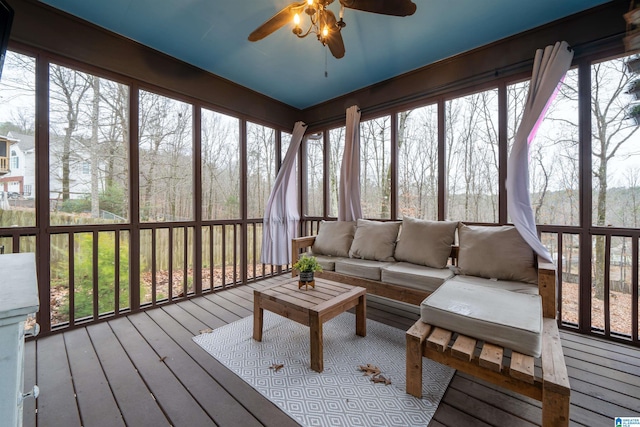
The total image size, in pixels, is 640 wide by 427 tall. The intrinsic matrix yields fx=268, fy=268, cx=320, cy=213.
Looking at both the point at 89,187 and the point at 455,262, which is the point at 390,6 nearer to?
the point at 455,262

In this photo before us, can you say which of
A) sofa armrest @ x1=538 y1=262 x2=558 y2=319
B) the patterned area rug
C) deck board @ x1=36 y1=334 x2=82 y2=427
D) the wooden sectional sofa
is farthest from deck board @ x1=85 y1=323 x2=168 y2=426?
sofa armrest @ x1=538 y1=262 x2=558 y2=319

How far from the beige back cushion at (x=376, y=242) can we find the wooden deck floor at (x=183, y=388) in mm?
1415

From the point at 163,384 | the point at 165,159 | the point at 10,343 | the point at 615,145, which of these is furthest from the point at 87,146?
the point at 615,145

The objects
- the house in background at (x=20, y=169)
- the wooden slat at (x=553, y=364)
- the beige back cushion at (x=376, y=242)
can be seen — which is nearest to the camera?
the wooden slat at (x=553, y=364)

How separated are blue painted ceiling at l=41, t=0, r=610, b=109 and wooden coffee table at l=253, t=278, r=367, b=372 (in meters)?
2.36

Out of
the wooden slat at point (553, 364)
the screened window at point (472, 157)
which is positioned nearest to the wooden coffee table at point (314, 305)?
the wooden slat at point (553, 364)

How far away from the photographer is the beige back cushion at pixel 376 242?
9.86 feet

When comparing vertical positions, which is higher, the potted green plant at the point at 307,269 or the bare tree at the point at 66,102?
the bare tree at the point at 66,102

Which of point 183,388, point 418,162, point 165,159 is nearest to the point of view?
point 183,388

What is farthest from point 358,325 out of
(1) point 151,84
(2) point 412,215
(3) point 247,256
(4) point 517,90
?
(1) point 151,84

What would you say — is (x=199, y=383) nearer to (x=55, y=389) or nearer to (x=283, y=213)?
(x=55, y=389)

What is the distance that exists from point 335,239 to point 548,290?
2.08m

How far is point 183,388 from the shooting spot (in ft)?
5.46

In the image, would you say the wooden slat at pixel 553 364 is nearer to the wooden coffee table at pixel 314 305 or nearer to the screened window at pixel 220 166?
the wooden coffee table at pixel 314 305
